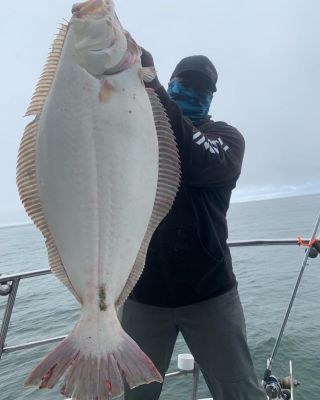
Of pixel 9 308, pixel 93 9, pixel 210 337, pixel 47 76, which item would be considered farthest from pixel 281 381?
pixel 93 9

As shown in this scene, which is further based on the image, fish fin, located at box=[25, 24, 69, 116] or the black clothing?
the black clothing

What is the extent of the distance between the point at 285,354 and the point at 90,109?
899 cm

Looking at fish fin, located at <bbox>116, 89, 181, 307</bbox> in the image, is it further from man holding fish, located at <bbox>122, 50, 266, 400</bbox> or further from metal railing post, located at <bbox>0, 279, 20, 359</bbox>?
metal railing post, located at <bbox>0, 279, 20, 359</bbox>

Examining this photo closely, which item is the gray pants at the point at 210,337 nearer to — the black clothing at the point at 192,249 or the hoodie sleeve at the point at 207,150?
the black clothing at the point at 192,249

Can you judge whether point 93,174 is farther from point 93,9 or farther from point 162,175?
point 93,9

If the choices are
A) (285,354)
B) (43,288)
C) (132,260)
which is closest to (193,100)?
(132,260)

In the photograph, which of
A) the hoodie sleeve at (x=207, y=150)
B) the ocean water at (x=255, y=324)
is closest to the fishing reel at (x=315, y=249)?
the hoodie sleeve at (x=207, y=150)

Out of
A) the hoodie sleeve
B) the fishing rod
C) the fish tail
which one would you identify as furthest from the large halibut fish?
the fishing rod

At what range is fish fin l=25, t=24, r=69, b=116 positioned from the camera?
1.66 meters

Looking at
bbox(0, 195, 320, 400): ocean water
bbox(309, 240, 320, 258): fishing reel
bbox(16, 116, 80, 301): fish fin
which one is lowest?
bbox(0, 195, 320, 400): ocean water

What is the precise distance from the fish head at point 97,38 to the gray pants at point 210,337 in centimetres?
163

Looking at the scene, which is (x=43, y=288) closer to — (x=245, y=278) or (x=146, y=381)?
(x=245, y=278)

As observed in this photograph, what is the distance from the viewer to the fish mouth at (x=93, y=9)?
5.30 feet

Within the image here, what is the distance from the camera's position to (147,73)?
175 cm
